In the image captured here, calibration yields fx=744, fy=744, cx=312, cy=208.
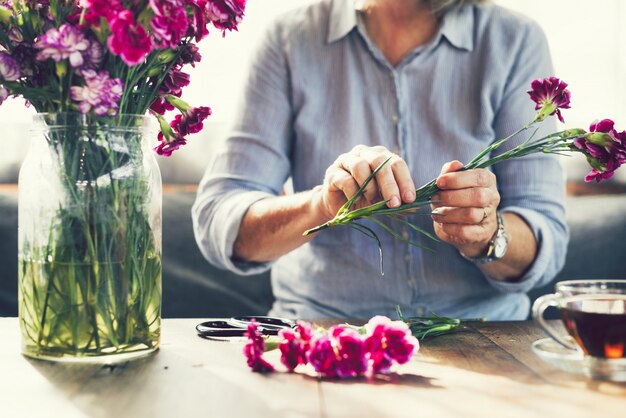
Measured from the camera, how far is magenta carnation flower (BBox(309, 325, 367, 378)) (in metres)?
0.71

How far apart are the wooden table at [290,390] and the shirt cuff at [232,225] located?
532 mm

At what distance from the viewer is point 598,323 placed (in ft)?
2.40

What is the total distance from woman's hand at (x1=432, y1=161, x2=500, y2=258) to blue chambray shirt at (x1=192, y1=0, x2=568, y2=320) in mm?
183

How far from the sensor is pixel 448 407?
631 mm

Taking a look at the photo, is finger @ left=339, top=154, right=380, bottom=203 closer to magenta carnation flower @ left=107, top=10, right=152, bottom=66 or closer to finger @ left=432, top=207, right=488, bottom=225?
finger @ left=432, top=207, right=488, bottom=225

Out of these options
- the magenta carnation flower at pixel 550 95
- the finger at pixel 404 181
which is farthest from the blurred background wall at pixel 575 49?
the magenta carnation flower at pixel 550 95

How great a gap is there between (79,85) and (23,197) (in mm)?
131

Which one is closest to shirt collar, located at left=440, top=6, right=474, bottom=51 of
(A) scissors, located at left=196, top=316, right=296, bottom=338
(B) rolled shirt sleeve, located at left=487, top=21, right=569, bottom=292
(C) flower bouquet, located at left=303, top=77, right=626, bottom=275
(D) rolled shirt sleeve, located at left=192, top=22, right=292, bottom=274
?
(B) rolled shirt sleeve, located at left=487, top=21, right=569, bottom=292

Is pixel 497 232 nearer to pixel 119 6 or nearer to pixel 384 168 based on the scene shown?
pixel 384 168

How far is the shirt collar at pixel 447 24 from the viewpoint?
150 centimetres

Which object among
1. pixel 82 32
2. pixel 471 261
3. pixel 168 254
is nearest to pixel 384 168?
pixel 82 32

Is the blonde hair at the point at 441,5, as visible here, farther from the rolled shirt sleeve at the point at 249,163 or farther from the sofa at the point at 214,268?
the sofa at the point at 214,268

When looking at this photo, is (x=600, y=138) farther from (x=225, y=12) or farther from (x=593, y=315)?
(x=225, y=12)

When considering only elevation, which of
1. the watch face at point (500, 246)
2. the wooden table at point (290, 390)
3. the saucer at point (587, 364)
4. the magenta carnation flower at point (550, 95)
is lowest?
the wooden table at point (290, 390)
